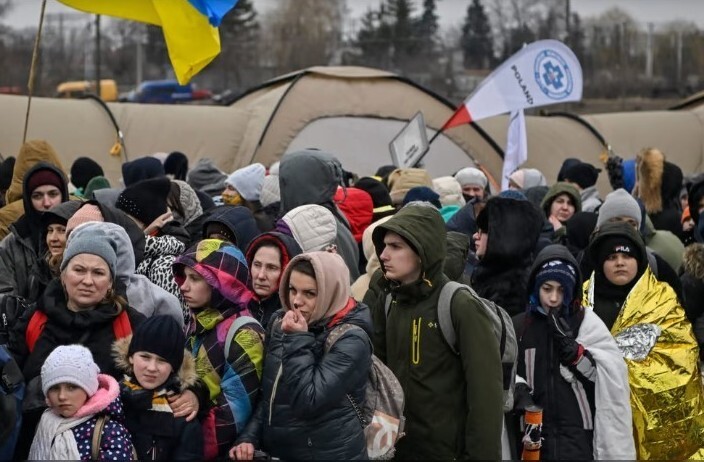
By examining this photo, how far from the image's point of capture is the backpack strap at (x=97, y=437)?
4.02 meters

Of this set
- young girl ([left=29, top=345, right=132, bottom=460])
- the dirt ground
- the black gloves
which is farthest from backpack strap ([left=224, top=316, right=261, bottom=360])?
the dirt ground

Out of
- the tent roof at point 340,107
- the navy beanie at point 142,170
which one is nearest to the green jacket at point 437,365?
the navy beanie at point 142,170

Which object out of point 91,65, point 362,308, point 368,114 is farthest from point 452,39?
point 362,308

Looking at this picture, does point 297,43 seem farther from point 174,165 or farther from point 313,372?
point 313,372

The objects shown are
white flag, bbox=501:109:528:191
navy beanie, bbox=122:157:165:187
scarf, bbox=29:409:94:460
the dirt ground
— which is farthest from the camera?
the dirt ground

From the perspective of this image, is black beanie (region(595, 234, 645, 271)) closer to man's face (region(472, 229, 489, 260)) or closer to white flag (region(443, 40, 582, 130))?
man's face (region(472, 229, 489, 260))

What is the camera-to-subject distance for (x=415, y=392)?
4551 mm

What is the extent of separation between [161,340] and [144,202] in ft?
6.90

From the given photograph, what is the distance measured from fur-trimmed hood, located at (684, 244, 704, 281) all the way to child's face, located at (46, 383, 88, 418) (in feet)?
12.6

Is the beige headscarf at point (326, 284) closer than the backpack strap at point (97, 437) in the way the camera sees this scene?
No

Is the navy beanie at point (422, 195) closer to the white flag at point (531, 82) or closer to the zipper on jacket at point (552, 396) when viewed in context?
the zipper on jacket at point (552, 396)

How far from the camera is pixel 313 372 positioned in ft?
13.5

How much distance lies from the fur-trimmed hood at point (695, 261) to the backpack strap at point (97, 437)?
3.80m

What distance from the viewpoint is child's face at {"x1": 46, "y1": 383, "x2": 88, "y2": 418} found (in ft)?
13.4
